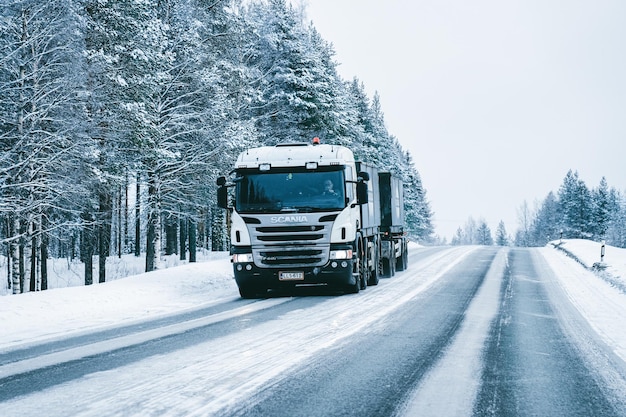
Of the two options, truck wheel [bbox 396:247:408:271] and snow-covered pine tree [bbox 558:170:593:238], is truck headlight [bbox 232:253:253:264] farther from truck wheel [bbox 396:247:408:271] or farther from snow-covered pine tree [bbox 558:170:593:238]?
snow-covered pine tree [bbox 558:170:593:238]

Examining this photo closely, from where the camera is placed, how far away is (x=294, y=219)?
13281 millimetres

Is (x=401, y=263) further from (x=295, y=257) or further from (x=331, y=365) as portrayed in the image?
(x=331, y=365)

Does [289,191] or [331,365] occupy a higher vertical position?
[289,191]

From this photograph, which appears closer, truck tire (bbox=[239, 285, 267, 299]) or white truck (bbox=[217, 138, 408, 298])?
white truck (bbox=[217, 138, 408, 298])

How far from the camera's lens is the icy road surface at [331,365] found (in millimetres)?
4840

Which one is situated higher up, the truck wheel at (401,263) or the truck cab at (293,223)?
the truck cab at (293,223)

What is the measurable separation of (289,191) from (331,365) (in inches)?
296

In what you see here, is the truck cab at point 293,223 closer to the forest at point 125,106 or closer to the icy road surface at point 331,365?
the icy road surface at point 331,365

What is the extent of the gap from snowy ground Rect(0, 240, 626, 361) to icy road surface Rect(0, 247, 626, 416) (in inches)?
20.8

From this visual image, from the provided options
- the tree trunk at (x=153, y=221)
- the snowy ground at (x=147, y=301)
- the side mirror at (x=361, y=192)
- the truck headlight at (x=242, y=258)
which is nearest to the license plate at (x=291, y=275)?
the truck headlight at (x=242, y=258)

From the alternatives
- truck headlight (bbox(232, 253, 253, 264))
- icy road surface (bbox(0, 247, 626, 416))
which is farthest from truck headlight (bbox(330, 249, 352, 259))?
truck headlight (bbox(232, 253, 253, 264))

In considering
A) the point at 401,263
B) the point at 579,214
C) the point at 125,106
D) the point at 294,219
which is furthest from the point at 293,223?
the point at 579,214

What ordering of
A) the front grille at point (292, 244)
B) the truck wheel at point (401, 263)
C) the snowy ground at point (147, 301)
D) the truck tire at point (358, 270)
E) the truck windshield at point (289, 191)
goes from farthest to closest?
the truck wheel at point (401, 263), the truck tire at point (358, 270), the truck windshield at point (289, 191), the front grille at point (292, 244), the snowy ground at point (147, 301)

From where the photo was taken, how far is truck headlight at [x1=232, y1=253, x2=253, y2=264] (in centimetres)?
1353
